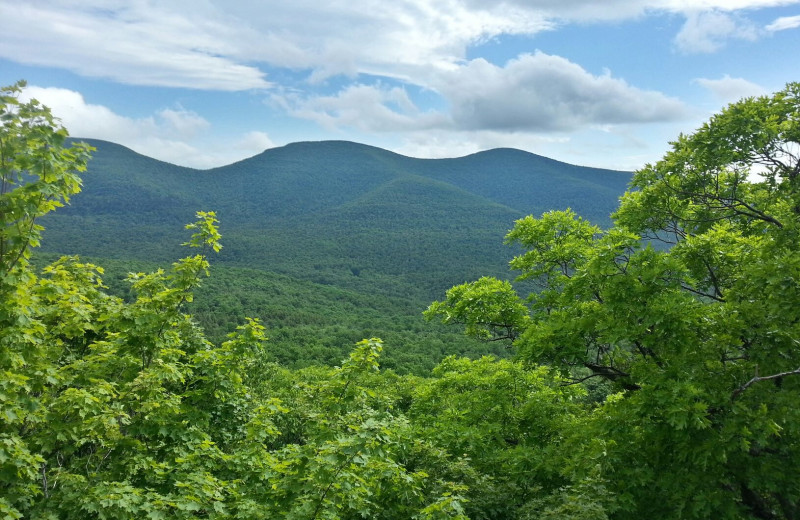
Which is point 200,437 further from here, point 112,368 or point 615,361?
point 615,361

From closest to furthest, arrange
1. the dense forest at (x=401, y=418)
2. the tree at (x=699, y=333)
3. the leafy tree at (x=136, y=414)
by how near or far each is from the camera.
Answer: the leafy tree at (x=136, y=414) < the dense forest at (x=401, y=418) < the tree at (x=699, y=333)

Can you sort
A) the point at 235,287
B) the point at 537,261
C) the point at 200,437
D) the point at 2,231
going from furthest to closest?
1. the point at 235,287
2. the point at 537,261
3. the point at 200,437
4. the point at 2,231

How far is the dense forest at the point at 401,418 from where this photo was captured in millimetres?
6504

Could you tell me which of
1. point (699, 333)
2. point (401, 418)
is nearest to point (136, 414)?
point (401, 418)

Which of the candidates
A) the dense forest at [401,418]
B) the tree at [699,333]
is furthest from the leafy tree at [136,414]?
the tree at [699,333]

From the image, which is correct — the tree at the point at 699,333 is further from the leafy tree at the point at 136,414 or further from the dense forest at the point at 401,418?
the leafy tree at the point at 136,414

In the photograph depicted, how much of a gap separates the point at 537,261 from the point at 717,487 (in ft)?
22.2

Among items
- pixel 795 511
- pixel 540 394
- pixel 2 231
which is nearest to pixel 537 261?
pixel 540 394

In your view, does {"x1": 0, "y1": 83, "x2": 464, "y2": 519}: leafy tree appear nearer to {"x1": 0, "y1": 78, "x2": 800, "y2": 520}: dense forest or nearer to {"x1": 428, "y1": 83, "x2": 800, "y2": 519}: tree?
{"x1": 0, "y1": 78, "x2": 800, "y2": 520}: dense forest

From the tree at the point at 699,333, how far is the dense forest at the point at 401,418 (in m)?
0.04

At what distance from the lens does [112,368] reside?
28.2ft

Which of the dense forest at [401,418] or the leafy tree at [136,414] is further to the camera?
the dense forest at [401,418]

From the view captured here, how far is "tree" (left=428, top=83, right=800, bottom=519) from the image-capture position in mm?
7848

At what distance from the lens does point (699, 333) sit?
30.0 ft
